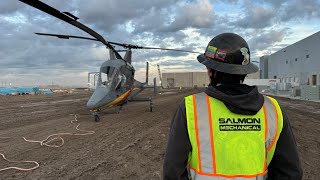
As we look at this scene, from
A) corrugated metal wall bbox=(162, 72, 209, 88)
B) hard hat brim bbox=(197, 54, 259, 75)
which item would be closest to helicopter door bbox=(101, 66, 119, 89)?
hard hat brim bbox=(197, 54, 259, 75)

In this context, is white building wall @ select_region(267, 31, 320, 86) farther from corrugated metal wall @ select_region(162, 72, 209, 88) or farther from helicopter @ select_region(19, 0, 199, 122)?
corrugated metal wall @ select_region(162, 72, 209, 88)

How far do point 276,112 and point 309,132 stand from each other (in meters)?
10.9

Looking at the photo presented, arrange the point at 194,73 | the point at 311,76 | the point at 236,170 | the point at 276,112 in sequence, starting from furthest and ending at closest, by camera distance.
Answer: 1. the point at 194,73
2. the point at 311,76
3. the point at 276,112
4. the point at 236,170

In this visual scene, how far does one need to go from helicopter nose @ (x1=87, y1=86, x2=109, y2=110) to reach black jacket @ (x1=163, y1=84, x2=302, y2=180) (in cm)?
1152

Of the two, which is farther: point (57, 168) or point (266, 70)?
point (266, 70)

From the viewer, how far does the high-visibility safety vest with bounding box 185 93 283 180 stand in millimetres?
1849

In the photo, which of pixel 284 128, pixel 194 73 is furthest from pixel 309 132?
pixel 194 73

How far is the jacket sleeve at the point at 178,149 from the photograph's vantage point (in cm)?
189

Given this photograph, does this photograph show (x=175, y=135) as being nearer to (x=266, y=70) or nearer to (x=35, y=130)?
(x=35, y=130)

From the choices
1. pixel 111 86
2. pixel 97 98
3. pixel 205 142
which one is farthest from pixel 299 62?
pixel 205 142

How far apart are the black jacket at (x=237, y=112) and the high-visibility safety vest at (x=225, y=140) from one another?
5 centimetres

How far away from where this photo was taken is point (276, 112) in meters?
1.99

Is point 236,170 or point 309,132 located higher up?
point 236,170

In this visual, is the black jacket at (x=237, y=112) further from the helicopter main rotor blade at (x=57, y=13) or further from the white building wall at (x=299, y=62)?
the white building wall at (x=299, y=62)
